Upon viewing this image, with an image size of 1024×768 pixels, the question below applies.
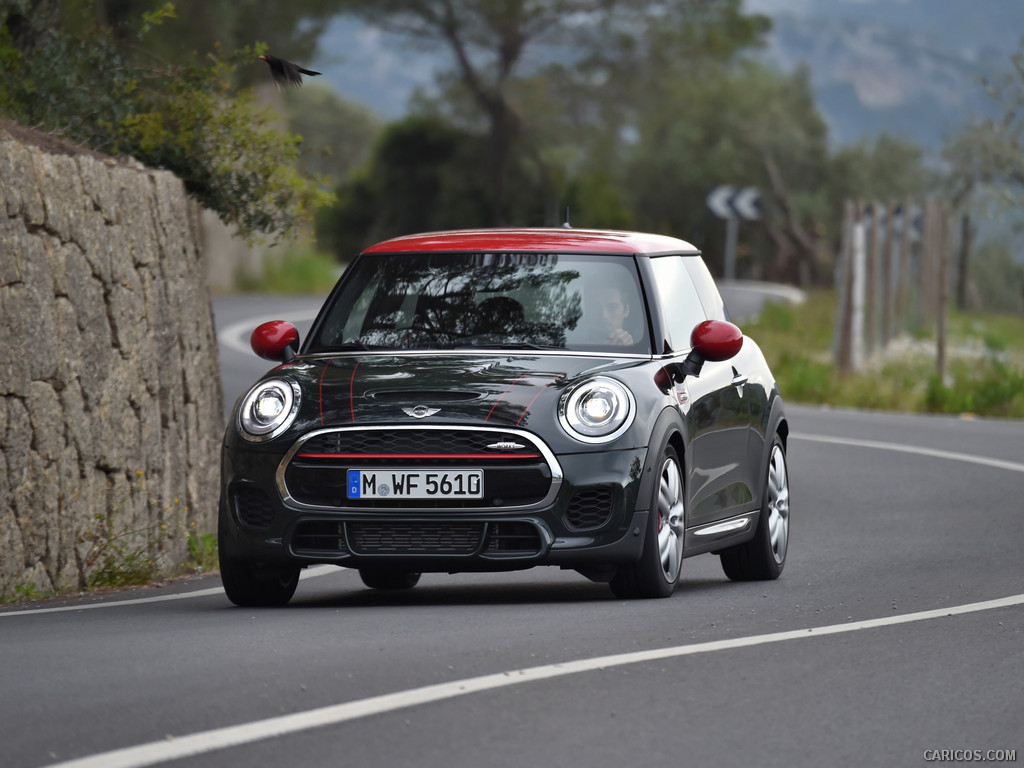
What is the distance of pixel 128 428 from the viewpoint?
11.3 metres

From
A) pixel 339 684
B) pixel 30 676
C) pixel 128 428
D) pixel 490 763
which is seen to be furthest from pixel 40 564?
pixel 490 763

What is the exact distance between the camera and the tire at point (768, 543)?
9891mm

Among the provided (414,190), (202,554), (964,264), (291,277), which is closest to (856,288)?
(202,554)

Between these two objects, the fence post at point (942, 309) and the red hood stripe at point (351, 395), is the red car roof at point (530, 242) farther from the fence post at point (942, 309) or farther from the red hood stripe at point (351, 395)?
the fence post at point (942, 309)

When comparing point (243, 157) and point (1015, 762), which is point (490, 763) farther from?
point (243, 157)

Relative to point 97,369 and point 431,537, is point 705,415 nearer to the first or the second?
point 431,537

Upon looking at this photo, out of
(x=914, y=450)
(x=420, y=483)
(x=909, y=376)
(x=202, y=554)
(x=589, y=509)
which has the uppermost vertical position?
(x=420, y=483)

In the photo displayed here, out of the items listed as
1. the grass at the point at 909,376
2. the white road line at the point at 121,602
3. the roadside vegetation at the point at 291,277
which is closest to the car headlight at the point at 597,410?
the white road line at the point at 121,602

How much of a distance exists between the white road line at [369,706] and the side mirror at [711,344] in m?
1.50

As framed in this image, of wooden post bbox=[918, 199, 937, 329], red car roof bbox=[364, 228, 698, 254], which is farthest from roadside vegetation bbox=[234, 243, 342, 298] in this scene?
red car roof bbox=[364, 228, 698, 254]

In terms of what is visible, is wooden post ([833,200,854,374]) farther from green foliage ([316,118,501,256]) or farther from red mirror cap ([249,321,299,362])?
green foliage ([316,118,501,256])

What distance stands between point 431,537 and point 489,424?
526 millimetres

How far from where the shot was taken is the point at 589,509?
8008 mm

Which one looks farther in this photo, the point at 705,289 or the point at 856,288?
the point at 856,288
